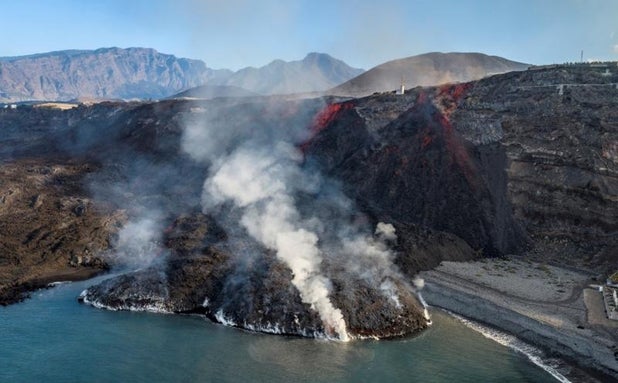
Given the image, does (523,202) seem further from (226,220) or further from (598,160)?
(226,220)

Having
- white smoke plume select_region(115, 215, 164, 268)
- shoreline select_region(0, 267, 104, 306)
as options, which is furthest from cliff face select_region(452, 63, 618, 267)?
shoreline select_region(0, 267, 104, 306)

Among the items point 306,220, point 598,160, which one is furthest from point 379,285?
point 598,160

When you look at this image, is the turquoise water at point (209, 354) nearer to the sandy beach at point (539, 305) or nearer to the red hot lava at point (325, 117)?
the sandy beach at point (539, 305)

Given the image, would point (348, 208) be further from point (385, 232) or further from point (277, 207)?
point (277, 207)

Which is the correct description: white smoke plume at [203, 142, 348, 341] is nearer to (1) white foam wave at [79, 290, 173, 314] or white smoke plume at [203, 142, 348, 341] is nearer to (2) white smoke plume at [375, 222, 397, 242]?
(2) white smoke plume at [375, 222, 397, 242]

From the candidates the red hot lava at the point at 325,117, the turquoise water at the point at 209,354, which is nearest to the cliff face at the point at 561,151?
the red hot lava at the point at 325,117
